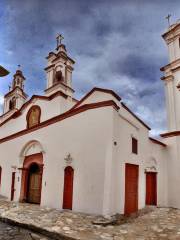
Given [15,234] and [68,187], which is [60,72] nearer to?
[68,187]

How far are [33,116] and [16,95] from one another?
9894 millimetres

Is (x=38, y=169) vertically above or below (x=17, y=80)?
below

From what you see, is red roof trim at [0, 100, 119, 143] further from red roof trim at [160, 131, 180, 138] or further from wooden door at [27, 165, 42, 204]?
red roof trim at [160, 131, 180, 138]

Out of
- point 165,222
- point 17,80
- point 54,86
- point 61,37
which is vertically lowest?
point 165,222

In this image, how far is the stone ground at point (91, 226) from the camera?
6.25 m

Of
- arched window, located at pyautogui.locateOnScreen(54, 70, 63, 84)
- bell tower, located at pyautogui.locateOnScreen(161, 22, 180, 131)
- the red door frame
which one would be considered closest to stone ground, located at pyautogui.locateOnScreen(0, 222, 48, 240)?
the red door frame

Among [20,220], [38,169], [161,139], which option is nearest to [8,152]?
[38,169]

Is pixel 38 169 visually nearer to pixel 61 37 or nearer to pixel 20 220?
pixel 20 220

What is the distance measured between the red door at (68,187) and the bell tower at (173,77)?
7436 mm

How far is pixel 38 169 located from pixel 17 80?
14375mm

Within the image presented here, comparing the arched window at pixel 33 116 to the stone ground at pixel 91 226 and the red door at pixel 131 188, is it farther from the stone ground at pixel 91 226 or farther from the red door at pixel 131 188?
the red door at pixel 131 188

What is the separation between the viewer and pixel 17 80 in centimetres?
2405

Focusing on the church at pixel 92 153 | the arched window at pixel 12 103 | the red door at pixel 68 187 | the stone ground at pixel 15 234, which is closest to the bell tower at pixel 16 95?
the arched window at pixel 12 103

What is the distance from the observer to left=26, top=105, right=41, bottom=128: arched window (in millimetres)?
14067
